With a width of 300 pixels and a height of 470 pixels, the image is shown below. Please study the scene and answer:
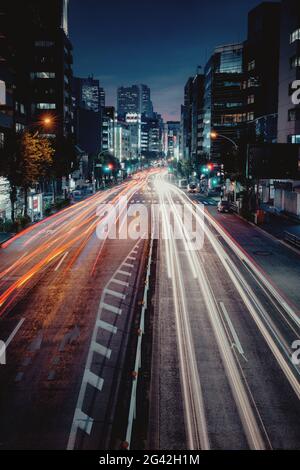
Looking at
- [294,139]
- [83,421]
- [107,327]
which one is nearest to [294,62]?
[294,139]

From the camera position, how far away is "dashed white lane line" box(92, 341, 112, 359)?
591 inches

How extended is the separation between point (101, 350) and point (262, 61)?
102018 millimetres

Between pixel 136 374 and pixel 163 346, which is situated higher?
pixel 136 374

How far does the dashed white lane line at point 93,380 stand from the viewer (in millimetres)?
12852

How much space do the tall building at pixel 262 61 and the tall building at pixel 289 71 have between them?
34.7 meters

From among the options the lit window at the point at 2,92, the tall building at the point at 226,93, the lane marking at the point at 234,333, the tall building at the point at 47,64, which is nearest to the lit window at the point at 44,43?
the tall building at the point at 47,64

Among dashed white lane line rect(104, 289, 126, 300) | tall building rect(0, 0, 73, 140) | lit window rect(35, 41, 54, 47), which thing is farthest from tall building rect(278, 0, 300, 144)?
lit window rect(35, 41, 54, 47)

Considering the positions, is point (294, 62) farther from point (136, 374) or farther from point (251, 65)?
point (136, 374)

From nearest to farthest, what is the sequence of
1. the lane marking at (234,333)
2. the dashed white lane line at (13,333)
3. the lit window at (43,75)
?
the lane marking at (234,333) < the dashed white lane line at (13,333) < the lit window at (43,75)

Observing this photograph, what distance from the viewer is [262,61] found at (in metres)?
104

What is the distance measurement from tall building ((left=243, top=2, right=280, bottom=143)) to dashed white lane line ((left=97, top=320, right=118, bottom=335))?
298 feet

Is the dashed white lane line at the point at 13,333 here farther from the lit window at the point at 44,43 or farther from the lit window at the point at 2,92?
the lit window at the point at 44,43

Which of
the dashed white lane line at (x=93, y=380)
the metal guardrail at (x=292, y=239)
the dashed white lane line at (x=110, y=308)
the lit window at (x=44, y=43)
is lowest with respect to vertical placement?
the dashed white lane line at (x=93, y=380)

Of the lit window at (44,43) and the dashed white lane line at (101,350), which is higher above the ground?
the lit window at (44,43)
